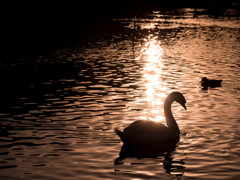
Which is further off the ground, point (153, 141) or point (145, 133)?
point (145, 133)

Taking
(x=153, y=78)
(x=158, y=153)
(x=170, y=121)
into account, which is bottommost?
(x=153, y=78)

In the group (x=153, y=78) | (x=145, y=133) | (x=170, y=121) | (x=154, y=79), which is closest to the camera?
(x=145, y=133)

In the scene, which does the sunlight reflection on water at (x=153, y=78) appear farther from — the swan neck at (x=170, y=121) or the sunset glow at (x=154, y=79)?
the swan neck at (x=170, y=121)

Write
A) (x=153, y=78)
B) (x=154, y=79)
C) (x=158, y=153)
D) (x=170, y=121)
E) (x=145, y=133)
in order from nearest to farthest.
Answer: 1. (x=145, y=133)
2. (x=158, y=153)
3. (x=170, y=121)
4. (x=154, y=79)
5. (x=153, y=78)

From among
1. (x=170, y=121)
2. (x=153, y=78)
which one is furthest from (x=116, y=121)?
(x=153, y=78)

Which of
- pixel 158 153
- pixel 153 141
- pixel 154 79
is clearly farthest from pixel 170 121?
pixel 154 79

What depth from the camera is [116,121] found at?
16.9 m

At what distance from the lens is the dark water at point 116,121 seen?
38.7ft

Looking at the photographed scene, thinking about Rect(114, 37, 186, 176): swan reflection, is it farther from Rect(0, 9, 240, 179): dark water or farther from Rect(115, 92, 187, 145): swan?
Rect(0, 9, 240, 179): dark water

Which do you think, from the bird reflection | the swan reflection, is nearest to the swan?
the swan reflection

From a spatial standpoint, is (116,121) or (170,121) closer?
(170,121)

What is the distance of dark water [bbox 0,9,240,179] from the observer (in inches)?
465

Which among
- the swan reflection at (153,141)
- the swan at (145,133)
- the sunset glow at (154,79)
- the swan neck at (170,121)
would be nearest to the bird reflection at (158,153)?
the swan reflection at (153,141)

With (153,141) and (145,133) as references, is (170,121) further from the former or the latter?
(145,133)
